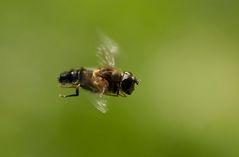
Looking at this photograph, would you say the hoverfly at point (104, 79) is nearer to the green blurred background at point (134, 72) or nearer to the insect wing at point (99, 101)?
the insect wing at point (99, 101)

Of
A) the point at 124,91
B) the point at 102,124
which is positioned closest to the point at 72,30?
the point at 102,124

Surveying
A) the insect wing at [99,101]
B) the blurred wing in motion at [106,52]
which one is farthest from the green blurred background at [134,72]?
the insect wing at [99,101]

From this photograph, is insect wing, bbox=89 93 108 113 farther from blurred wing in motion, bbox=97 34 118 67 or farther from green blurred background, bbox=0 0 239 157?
green blurred background, bbox=0 0 239 157

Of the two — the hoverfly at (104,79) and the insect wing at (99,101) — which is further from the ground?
the hoverfly at (104,79)

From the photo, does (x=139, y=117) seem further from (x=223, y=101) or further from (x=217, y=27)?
(x=217, y=27)

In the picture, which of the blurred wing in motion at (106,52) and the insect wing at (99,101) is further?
the blurred wing in motion at (106,52)

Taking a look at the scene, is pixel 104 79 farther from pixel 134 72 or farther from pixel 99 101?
pixel 134 72

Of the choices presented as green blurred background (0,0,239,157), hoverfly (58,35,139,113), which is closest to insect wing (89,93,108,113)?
hoverfly (58,35,139,113)

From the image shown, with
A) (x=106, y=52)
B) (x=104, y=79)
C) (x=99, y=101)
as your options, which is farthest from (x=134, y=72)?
(x=99, y=101)
